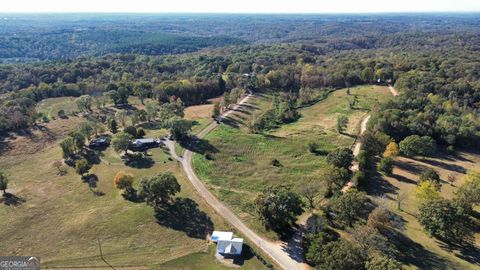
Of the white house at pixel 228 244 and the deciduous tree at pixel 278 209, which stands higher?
the deciduous tree at pixel 278 209

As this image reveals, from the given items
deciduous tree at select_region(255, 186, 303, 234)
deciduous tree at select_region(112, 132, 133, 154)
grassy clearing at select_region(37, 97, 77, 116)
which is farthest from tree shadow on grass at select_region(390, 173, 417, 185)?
grassy clearing at select_region(37, 97, 77, 116)

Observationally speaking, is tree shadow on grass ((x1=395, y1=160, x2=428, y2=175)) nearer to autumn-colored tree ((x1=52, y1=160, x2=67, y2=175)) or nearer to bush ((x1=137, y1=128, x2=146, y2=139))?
bush ((x1=137, y1=128, x2=146, y2=139))

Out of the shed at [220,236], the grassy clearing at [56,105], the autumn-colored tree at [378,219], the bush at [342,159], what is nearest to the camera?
the autumn-colored tree at [378,219]

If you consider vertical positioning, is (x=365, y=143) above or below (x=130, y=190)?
above

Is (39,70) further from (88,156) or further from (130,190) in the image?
(130,190)

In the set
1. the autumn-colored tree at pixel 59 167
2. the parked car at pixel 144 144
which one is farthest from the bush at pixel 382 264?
the autumn-colored tree at pixel 59 167

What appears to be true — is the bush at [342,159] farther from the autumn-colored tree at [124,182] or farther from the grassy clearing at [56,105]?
the grassy clearing at [56,105]

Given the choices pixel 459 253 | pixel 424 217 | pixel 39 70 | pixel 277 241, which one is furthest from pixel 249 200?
pixel 39 70
